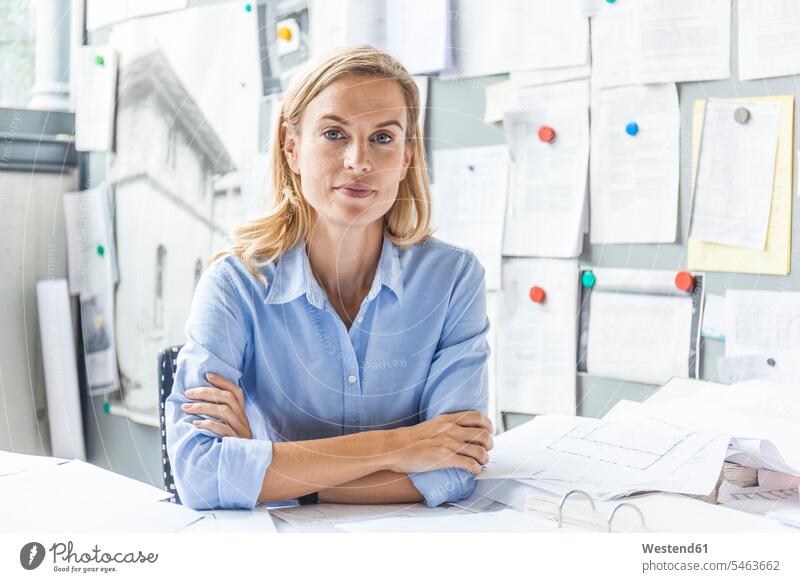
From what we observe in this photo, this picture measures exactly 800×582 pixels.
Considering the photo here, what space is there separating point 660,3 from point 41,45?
0.52 metres

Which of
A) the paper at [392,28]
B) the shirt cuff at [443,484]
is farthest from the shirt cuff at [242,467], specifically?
the paper at [392,28]

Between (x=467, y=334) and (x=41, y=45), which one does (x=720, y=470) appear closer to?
(x=467, y=334)

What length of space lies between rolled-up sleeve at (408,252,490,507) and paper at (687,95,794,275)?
0.19 m

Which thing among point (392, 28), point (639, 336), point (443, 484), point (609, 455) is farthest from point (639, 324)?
point (392, 28)

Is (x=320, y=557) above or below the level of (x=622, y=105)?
below

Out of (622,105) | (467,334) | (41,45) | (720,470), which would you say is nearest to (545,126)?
(622,105)

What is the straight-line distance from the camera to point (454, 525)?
24.5 inches

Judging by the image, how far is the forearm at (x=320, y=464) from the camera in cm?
61

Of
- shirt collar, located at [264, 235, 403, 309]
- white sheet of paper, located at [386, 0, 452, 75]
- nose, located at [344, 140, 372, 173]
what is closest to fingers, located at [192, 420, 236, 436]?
shirt collar, located at [264, 235, 403, 309]

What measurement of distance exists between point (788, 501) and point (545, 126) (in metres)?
0.36

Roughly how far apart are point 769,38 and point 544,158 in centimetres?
21

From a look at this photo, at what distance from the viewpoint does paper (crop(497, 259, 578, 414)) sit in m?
0.70

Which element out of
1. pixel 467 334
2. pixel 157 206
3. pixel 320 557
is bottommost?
pixel 320 557

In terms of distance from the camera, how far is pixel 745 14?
67 centimetres
